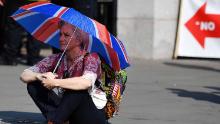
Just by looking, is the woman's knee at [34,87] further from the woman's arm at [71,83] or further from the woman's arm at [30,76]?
the woman's arm at [71,83]

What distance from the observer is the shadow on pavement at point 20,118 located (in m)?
7.07

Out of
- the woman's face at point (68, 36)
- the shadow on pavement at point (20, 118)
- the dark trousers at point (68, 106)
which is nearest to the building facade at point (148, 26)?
the shadow on pavement at point (20, 118)

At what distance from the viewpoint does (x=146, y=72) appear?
12.0 meters

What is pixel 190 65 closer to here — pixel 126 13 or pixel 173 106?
pixel 126 13

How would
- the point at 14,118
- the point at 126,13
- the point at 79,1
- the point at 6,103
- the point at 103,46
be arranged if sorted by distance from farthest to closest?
the point at 126,13 → the point at 79,1 → the point at 6,103 → the point at 14,118 → the point at 103,46

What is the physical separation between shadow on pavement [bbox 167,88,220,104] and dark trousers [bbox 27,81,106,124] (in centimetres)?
348

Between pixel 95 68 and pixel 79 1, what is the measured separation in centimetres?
730

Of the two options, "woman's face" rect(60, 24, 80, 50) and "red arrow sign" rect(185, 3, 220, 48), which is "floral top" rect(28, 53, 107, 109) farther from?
"red arrow sign" rect(185, 3, 220, 48)

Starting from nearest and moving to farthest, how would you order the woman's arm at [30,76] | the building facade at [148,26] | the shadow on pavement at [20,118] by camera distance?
the woman's arm at [30,76] → the shadow on pavement at [20,118] → the building facade at [148,26]

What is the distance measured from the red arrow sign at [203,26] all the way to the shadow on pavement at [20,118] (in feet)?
22.8

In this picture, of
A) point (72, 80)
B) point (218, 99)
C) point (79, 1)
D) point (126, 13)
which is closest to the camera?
point (72, 80)

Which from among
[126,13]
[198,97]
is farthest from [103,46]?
[126,13]

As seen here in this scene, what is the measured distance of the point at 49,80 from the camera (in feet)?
18.5

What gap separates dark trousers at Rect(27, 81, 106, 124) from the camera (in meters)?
5.63
